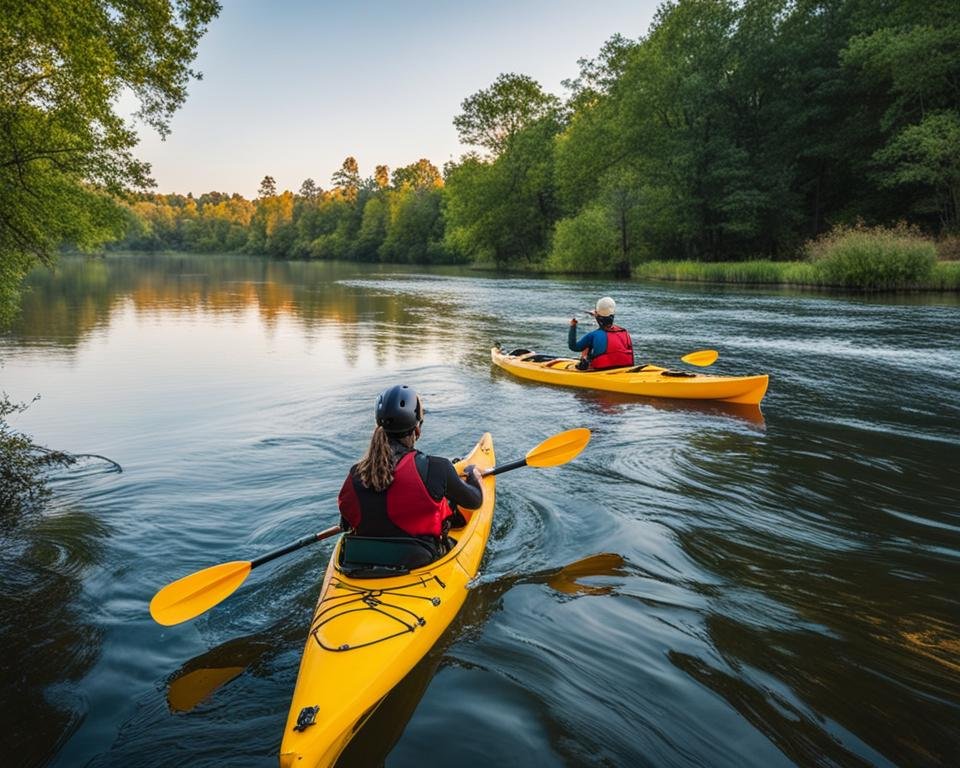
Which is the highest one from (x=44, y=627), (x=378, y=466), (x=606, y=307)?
(x=606, y=307)

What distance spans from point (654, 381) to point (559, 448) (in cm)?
425

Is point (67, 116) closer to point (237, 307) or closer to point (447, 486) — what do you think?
point (447, 486)

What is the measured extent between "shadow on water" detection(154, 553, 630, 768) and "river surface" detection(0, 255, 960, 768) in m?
0.01

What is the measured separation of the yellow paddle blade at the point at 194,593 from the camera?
337 cm

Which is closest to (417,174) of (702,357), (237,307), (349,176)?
(349,176)

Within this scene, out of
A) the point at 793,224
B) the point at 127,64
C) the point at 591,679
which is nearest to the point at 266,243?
the point at 793,224

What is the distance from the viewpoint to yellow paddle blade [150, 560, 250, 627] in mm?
3371

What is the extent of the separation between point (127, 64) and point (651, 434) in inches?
308

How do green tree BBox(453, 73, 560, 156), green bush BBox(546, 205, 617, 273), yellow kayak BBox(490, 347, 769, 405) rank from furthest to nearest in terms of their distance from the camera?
green tree BBox(453, 73, 560, 156) < green bush BBox(546, 205, 617, 273) < yellow kayak BBox(490, 347, 769, 405)

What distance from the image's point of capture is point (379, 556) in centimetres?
338

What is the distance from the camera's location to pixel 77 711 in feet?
9.94

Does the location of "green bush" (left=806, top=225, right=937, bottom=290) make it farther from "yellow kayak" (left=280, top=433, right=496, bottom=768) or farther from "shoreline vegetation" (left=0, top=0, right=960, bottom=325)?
"yellow kayak" (left=280, top=433, right=496, bottom=768)

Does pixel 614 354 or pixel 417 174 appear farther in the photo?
pixel 417 174

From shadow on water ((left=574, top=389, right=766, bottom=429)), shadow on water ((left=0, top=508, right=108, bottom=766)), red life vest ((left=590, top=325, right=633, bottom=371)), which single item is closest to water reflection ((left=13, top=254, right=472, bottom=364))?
red life vest ((left=590, top=325, right=633, bottom=371))
